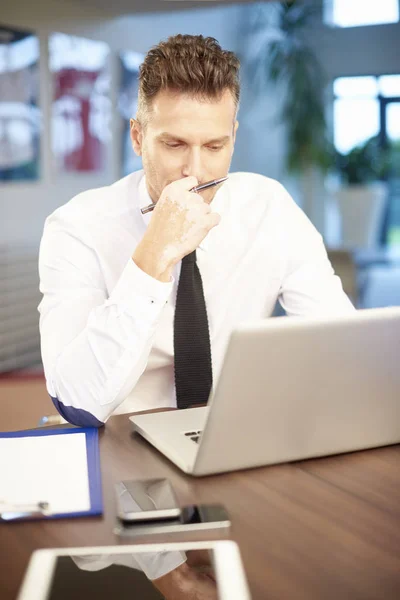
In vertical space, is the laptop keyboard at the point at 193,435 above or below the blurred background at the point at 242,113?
below

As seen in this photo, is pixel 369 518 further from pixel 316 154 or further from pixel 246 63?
pixel 246 63

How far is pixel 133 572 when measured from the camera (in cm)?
73

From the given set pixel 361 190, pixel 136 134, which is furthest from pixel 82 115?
pixel 361 190

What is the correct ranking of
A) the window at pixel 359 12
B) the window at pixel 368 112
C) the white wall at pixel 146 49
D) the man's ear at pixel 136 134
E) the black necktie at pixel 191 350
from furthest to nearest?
the window at pixel 368 112, the window at pixel 359 12, the white wall at pixel 146 49, the man's ear at pixel 136 134, the black necktie at pixel 191 350

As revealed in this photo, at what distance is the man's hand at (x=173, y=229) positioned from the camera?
1.35 m

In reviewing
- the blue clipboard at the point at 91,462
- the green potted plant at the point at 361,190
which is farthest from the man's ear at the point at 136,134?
the green potted plant at the point at 361,190

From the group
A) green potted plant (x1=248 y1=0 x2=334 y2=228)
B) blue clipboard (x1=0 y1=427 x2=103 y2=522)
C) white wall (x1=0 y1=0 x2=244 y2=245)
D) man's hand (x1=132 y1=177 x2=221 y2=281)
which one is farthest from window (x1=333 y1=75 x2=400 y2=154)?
blue clipboard (x1=0 y1=427 x2=103 y2=522)

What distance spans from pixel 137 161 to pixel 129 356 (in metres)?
5.00

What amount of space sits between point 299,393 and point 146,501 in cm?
26

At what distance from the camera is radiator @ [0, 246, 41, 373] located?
4.62 meters

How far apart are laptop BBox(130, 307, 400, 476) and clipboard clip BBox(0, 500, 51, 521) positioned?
221mm

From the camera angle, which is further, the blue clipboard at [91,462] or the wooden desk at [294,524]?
the blue clipboard at [91,462]

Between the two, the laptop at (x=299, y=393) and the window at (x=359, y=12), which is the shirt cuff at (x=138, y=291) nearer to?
the laptop at (x=299, y=393)

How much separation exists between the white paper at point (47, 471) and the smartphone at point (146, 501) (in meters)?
0.05
